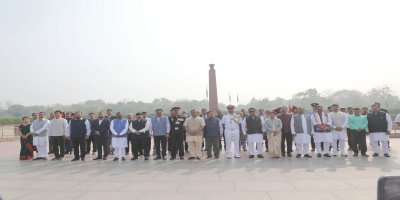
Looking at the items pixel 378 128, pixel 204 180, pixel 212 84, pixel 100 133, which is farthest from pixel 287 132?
pixel 212 84

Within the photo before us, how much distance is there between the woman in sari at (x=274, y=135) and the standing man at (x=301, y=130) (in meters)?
0.49

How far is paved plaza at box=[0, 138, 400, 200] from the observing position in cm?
451

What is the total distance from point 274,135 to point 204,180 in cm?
406

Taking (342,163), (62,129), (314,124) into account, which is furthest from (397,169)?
(62,129)

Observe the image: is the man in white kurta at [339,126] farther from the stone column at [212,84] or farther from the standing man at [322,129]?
the stone column at [212,84]

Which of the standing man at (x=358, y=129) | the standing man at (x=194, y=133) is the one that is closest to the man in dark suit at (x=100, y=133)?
the standing man at (x=194, y=133)

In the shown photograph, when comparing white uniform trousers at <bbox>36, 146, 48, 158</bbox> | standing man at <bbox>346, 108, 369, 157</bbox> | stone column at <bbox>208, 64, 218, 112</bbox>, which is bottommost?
white uniform trousers at <bbox>36, 146, 48, 158</bbox>

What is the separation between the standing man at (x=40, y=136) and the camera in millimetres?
9297

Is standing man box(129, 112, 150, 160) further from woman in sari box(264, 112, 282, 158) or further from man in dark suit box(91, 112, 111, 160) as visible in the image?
woman in sari box(264, 112, 282, 158)

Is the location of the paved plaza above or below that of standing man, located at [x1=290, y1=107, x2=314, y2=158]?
below

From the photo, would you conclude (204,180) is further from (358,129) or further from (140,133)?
(358,129)

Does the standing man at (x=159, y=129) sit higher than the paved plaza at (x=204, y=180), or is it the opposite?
the standing man at (x=159, y=129)

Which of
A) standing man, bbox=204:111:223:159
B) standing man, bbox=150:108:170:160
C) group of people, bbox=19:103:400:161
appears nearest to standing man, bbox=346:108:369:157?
group of people, bbox=19:103:400:161

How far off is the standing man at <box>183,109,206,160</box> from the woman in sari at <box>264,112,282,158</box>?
7.45 ft
